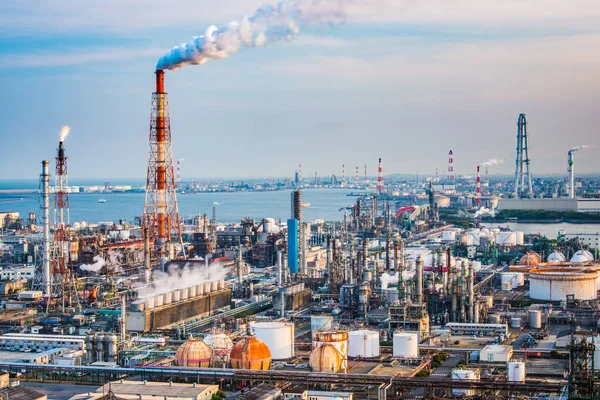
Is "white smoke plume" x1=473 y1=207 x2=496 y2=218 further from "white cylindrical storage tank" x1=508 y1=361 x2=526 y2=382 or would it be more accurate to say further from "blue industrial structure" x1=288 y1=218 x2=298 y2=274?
"white cylindrical storage tank" x1=508 y1=361 x2=526 y2=382

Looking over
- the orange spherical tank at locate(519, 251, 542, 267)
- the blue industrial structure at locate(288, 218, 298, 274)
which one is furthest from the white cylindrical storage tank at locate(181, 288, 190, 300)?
the orange spherical tank at locate(519, 251, 542, 267)

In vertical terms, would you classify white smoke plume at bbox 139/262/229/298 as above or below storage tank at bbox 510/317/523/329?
above

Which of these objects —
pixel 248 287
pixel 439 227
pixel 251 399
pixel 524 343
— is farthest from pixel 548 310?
pixel 439 227

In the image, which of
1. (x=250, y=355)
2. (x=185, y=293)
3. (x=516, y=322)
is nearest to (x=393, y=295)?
(x=516, y=322)

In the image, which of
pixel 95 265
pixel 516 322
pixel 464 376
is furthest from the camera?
pixel 95 265

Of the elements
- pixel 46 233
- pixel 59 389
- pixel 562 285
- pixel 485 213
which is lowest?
pixel 59 389

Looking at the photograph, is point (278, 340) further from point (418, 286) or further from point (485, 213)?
point (485, 213)

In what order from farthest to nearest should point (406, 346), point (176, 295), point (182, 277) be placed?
point (182, 277) → point (176, 295) → point (406, 346)
